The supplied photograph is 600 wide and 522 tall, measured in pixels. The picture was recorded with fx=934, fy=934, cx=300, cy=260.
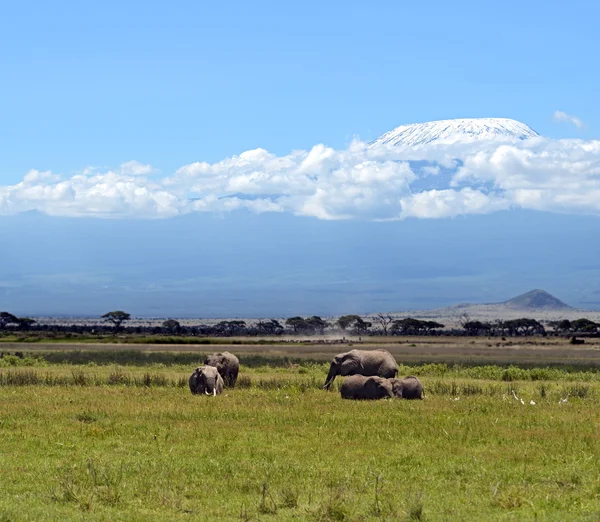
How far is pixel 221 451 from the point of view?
19.9m

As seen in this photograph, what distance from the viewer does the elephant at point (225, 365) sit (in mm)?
36091

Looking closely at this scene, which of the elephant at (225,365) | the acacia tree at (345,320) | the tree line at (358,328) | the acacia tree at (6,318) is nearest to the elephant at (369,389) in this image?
the elephant at (225,365)

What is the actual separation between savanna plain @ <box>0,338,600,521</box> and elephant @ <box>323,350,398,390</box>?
10.3ft

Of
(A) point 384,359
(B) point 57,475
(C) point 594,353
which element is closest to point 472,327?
(C) point 594,353

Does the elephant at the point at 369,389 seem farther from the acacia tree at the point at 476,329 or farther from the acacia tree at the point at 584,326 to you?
the acacia tree at the point at 584,326

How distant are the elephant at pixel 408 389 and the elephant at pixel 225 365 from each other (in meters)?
7.90

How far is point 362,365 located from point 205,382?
728cm

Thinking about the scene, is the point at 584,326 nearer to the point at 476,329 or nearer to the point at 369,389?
the point at 476,329

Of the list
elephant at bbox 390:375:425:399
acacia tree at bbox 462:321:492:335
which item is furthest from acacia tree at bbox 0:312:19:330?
elephant at bbox 390:375:425:399

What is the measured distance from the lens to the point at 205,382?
3183cm

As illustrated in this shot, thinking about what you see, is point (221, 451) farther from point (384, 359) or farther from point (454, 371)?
point (454, 371)

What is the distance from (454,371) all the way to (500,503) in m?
31.7

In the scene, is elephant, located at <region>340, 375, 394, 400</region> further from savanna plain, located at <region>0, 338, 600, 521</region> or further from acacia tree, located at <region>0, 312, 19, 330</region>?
acacia tree, located at <region>0, 312, 19, 330</region>

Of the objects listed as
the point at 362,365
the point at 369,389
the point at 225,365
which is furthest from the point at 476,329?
the point at 369,389
